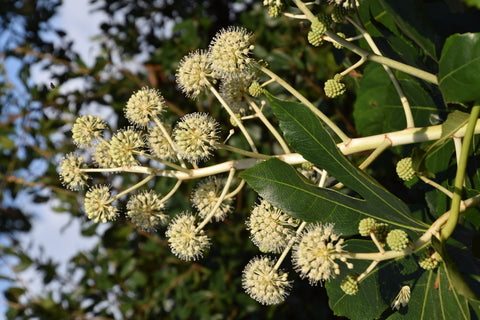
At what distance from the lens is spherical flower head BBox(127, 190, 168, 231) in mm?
1793

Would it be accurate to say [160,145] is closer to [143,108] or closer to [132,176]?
[143,108]

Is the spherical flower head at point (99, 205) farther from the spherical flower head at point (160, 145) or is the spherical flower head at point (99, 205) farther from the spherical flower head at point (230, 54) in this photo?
the spherical flower head at point (230, 54)

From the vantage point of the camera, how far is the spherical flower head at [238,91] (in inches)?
72.7

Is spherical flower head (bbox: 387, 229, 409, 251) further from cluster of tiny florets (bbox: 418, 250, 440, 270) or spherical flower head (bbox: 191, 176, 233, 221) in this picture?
Answer: spherical flower head (bbox: 191, 176, 233, 221)

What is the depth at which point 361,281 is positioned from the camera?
1612 millimetres

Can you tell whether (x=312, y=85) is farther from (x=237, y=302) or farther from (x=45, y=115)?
(x=45, y=115)

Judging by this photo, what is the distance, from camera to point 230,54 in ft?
5.56

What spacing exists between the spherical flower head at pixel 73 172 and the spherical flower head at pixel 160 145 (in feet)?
0.85

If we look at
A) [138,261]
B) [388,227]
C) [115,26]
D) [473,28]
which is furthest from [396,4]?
[115,26]

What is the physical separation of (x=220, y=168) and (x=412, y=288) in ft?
2.37

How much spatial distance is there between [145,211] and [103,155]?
0.24 metres

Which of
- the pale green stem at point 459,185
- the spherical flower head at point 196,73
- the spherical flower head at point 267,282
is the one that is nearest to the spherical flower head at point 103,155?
the spherical flower head at point 196,73

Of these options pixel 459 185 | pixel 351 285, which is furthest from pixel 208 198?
pixel 459 185

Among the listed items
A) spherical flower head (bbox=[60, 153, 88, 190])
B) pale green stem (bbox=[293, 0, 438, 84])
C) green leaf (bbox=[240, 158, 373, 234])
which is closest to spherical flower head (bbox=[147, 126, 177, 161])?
spherical flower head (bbox=[60, 153, 88, 190])
